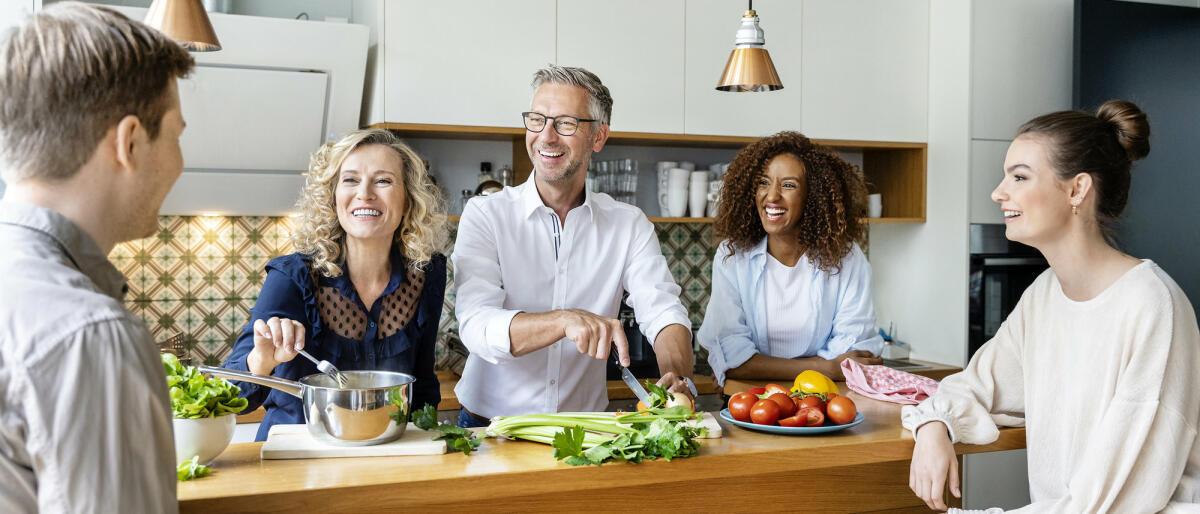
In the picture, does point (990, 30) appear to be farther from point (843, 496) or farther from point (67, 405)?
point (67, 405)

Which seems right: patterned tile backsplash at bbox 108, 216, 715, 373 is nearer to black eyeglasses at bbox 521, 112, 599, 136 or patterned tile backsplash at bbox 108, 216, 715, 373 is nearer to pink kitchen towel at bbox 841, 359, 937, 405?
black eyeglasses at bbox 521, 112, 599, 136

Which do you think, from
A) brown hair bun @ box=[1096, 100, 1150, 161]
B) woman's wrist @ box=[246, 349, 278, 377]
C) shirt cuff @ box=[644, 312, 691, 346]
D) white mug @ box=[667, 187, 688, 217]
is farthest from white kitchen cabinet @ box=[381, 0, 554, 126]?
brown hair bun @ box=[1096, 100, 1150, 161]

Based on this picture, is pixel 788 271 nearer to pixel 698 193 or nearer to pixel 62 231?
pixel 698 193

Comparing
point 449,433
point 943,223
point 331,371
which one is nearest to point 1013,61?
point 943,223

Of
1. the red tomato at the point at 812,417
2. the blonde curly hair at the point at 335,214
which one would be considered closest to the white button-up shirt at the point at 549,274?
the blonde curly hair at the point at 335,214

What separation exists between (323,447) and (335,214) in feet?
2.35

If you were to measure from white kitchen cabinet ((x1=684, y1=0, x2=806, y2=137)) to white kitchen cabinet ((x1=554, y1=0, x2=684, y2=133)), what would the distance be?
0.06 metres

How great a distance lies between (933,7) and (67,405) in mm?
4002

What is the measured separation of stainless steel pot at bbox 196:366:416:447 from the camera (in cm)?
160

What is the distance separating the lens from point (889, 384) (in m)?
2.32

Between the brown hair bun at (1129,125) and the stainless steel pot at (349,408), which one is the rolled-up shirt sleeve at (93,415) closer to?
the stainless steel pot at (349,408)

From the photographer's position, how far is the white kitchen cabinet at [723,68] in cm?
380

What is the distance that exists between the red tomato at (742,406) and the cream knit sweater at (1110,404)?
1.07 feet

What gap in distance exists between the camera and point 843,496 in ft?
6.32
